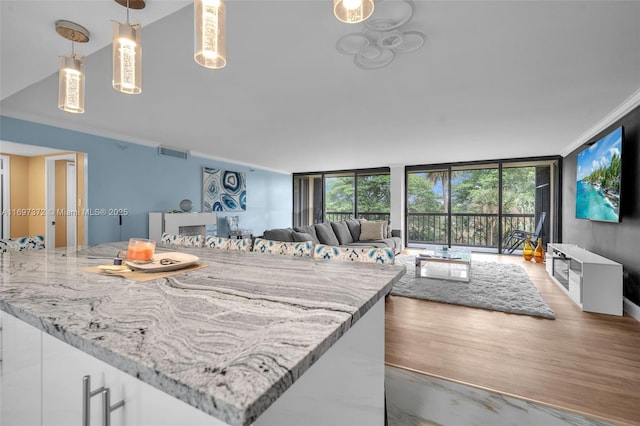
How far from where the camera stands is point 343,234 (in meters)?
5.48

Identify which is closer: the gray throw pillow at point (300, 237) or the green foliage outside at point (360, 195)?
the gray throw pillow at point (300, 237)

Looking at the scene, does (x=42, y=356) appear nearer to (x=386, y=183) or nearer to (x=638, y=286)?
(x=638, y=286)

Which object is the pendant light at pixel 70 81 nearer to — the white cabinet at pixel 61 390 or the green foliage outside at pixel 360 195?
the white cabinet at pixel 61 390

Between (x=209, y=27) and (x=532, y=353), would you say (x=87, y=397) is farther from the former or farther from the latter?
(x=532, y=353)

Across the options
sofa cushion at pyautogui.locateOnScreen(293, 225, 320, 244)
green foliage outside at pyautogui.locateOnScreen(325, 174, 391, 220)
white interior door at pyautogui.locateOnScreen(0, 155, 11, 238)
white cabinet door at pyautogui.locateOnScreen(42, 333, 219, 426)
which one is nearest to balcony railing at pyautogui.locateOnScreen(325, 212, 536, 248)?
green foliage outside at pyautogui.locateOnScreen(325, 174, 391, 220)

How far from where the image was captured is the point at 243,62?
230 cm

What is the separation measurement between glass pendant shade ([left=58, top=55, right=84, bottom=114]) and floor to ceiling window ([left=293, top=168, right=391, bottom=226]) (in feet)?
22.7

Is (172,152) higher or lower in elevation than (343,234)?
higher

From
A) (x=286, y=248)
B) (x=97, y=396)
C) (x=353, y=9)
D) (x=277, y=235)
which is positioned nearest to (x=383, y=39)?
(x=353, y=9)

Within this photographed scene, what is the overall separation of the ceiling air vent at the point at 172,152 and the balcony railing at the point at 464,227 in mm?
5405

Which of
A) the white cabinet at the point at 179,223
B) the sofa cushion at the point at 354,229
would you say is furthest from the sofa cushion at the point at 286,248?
the sofa cushion at the point at 354,229

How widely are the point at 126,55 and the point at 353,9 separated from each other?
89cm

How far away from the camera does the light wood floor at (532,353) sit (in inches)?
65.3

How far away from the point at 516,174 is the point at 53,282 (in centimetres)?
775
